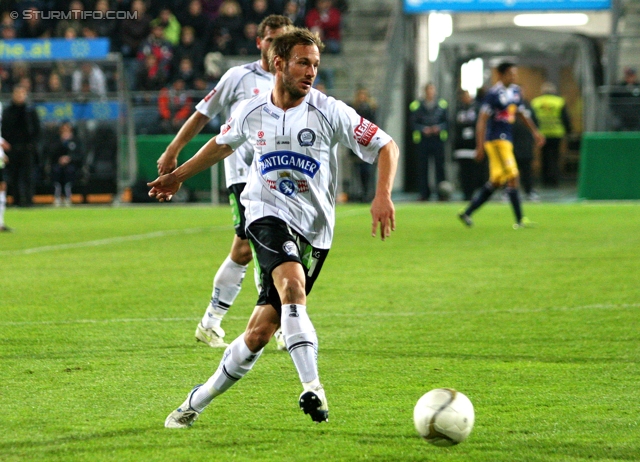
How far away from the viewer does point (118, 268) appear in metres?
11.7

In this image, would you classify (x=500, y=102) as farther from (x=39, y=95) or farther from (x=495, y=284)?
(x=39, y=95)

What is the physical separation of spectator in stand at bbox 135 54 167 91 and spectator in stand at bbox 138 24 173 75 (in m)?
0.15

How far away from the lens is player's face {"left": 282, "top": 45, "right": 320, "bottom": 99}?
16.4ft

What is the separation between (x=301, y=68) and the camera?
16.5ft

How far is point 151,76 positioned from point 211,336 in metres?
18.6

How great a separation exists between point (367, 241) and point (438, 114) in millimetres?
8851

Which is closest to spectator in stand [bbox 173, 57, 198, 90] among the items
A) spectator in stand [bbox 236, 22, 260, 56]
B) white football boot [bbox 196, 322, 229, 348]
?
spectator in stand [bbox 236, 22, 260, 56]

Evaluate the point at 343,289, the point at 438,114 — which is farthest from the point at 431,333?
the point at 438,114

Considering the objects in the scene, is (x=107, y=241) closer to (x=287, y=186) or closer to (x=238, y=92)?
(x=238, y=92)

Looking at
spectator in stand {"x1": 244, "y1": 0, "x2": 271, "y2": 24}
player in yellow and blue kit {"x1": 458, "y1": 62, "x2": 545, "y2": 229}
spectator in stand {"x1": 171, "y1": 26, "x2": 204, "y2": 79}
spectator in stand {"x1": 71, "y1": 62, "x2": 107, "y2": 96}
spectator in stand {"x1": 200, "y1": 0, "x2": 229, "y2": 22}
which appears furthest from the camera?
spectator in stand {"x1": 200, "y1": 0, "x2": 229, "y2": 22}

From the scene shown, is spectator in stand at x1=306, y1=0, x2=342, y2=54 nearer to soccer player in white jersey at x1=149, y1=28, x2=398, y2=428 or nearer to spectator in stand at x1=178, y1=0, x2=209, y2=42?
spectator in stand at x1=178, y1=0, x2=209, y2=42

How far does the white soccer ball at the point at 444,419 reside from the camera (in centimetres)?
457

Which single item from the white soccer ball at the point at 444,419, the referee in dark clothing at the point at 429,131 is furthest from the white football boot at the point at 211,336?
the referee in dark clothing at the point at 429,131

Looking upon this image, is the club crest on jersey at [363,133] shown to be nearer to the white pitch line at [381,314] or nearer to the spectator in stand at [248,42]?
the white pitch line at [381,314]
